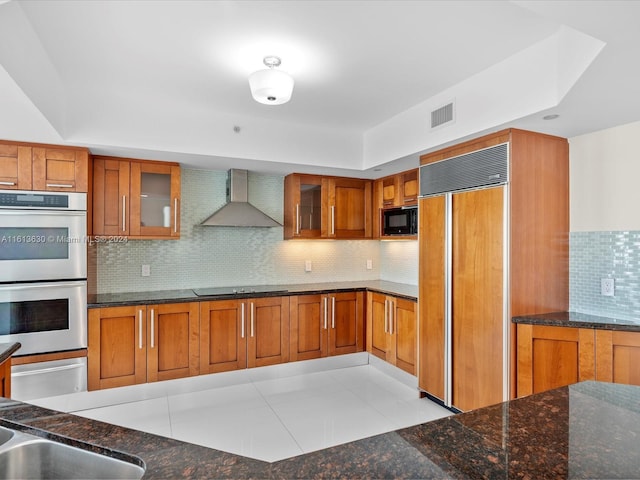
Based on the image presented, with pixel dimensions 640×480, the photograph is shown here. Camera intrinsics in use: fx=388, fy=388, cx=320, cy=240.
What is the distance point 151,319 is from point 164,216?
0.99 metres

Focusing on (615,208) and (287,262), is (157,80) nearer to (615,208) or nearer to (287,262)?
(287,262)

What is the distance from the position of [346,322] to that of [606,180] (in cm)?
268

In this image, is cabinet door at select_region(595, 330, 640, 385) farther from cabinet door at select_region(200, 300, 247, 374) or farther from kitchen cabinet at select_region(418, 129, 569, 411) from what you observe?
cabinet door at select_region(200, 300, 247, 374)

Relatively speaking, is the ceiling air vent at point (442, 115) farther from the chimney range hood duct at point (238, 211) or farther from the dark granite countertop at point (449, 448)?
the dark granite countertop at point (449, 448)

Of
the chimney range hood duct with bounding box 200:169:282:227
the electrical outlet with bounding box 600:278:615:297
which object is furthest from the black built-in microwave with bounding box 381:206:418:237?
the electrical outlet with bounding box 600:278:615:297

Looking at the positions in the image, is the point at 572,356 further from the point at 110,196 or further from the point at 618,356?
the point at 110,196

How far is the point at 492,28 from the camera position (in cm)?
211

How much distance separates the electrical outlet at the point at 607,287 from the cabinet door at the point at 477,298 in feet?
2.40

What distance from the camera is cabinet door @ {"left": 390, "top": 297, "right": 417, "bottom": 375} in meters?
3.66

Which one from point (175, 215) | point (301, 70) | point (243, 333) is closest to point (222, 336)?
point (243, 333)

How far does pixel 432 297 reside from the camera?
337 cm

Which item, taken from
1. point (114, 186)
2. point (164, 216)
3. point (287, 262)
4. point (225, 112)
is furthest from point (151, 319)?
point (225, 112)

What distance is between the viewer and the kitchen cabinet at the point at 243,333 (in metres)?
3.66

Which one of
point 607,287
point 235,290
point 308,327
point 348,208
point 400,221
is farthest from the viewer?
point 348,208
